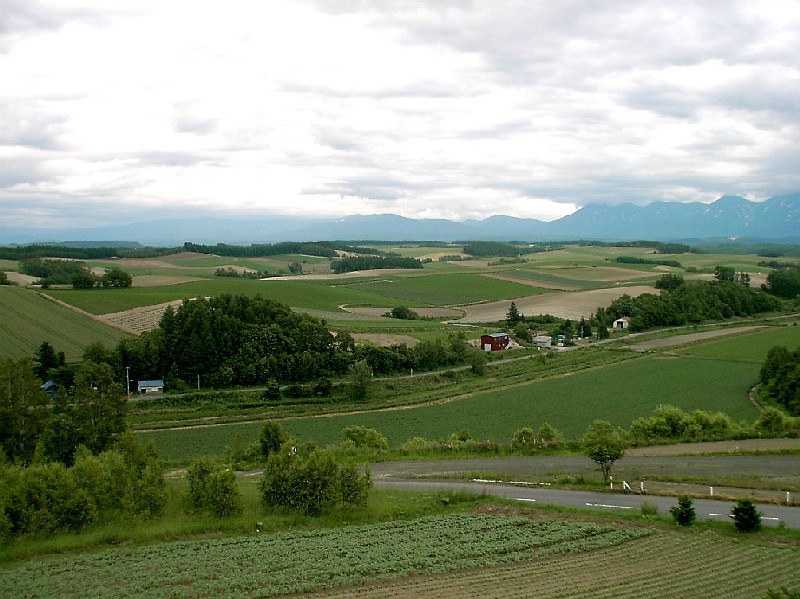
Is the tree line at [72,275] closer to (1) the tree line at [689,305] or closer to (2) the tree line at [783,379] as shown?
(1) the tree line at [689,305]

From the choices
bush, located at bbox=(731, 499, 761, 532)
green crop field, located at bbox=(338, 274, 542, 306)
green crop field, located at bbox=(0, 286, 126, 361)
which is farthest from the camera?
green crop field, located at bbox=(338, 274, 542, 306)

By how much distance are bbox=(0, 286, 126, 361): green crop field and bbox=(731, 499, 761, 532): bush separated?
4040cm

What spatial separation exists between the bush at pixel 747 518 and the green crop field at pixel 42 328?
40396mm

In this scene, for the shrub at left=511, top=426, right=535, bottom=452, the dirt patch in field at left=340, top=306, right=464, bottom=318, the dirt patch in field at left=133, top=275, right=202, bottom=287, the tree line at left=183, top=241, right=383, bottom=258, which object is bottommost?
the shrub at left=511, top=426, right=535, bottom=452

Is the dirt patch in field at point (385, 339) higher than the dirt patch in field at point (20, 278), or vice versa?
the dirt patch in field at point (20, 278)

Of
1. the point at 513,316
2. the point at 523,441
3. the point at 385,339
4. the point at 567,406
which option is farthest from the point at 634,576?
the point at 513,316

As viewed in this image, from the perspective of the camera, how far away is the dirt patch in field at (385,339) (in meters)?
51.5

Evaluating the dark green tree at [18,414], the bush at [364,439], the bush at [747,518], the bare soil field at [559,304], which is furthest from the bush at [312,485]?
the bare soil field at [559,304]

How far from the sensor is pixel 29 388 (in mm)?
27266

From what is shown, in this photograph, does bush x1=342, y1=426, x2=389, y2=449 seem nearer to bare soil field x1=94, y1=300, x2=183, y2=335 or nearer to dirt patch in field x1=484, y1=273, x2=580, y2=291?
bare soil field x1=94, y1=300, x2=183, y2=335

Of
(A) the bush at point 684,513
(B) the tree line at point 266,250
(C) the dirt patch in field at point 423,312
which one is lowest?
(A) the bush at point 684,513

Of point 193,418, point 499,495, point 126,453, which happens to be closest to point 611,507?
point 499,495

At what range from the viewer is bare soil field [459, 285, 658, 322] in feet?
236

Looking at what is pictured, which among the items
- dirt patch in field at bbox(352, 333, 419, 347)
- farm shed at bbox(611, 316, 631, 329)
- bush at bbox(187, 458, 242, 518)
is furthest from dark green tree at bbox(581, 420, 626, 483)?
farm shed at bbox(611, 316, 631, 329)
